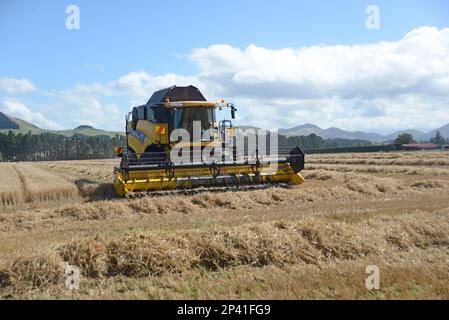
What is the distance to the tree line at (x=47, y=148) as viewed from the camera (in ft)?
307

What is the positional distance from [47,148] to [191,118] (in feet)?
314

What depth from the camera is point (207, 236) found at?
6559mm

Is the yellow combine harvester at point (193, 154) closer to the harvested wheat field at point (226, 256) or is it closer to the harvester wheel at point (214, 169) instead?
the harvester wheel at point (214, 169)

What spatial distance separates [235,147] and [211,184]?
2.15m

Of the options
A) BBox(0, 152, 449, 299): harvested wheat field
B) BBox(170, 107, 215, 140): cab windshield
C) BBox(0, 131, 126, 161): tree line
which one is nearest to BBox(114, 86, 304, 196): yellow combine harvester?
BBox(170, 107, 215, 140): cab windshield

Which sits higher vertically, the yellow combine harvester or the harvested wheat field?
the yellow combine harvester

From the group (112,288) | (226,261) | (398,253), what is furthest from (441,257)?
(112,288)

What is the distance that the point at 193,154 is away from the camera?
47.5 feet

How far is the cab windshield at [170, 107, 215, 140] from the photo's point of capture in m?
14.8

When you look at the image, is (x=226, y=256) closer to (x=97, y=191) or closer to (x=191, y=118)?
(x=97, y=191)

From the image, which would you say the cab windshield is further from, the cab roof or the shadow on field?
the shadow on field

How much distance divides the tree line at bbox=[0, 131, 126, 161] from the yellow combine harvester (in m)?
83.6

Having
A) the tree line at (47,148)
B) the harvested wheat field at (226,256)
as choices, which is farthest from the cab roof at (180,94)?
the tree line at (47,148)

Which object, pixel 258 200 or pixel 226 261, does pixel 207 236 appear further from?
pixel 258 200
